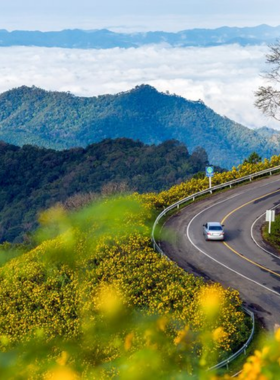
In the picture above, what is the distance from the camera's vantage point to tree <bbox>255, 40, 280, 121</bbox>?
4159 centimetres

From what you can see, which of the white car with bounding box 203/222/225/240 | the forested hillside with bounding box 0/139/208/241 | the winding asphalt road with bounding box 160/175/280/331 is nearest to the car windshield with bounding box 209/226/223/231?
the white car with bounding box 203/222/225/240

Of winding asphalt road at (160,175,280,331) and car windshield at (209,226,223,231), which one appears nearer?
winding asphalt road at (160,175,280,331)

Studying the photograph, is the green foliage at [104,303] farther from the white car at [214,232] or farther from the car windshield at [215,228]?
the car windshield at [215,228]

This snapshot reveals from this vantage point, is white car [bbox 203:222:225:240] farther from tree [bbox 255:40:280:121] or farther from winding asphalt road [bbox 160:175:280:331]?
tree [bbox 255:40:280:121]

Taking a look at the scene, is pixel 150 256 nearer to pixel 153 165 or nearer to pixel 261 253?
pixel 261 253

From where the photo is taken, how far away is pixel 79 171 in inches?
3814

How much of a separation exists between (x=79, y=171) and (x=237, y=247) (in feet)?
235

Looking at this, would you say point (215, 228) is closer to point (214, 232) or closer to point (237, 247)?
point (214, 232)

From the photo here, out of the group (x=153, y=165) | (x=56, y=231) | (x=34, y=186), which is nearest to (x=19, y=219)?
(x=34, y=186)

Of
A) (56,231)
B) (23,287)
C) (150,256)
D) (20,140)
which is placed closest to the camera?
(56,231)

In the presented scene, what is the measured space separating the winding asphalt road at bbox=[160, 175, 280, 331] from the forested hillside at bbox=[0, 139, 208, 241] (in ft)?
153

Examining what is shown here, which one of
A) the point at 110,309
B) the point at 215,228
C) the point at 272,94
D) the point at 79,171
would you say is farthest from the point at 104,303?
the point at 79,171

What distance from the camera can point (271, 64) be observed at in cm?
4266

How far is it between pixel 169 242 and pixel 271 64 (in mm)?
21673
